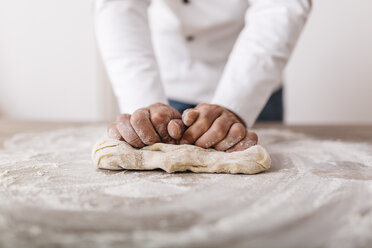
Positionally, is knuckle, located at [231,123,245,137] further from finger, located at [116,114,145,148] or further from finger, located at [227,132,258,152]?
finger, located at [116,114,145,148]

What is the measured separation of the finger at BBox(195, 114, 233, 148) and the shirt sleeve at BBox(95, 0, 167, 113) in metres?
0.25

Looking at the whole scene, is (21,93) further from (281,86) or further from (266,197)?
(266,197)

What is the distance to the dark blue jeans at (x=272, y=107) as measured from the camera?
4.26 feet

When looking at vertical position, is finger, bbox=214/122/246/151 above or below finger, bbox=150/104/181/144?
below

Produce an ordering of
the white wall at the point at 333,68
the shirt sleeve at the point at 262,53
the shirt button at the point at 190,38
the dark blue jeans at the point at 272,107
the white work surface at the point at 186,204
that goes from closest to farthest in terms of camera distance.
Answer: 1. the white work surface at the point at 186,204
2. the shirt sleeve at the point at 262,53
3. the shirt button at the point at 190,38
4. the dark blue jeans at the point at 272,107
5. the white wall at the point at 333,68

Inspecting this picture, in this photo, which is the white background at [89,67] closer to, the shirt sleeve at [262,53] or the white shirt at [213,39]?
the white shirt at [213,39]

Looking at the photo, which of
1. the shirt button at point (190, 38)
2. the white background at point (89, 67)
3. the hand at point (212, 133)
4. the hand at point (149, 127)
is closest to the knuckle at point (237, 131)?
the hand at point (212, 133)

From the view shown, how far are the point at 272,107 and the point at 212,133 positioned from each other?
0.74 m

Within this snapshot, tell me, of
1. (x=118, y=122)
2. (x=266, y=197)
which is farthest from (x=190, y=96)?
(x=266, y=197)

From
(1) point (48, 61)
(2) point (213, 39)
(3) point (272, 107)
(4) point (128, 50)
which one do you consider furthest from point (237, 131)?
(1) point (48, 61)

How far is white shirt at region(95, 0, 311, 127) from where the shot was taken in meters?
0.91

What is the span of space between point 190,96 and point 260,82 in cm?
39

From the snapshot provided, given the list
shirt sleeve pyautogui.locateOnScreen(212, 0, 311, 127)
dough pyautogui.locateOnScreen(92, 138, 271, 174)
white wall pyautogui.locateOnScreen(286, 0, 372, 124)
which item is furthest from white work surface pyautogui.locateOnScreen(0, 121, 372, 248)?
white wall pyautogui.locateOnScreen(286, 0, 372, 124)

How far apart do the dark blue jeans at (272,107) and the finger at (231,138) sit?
608 millimetres
